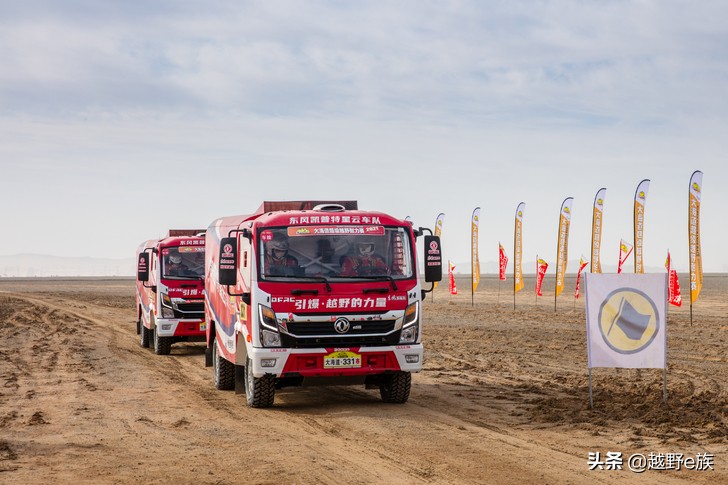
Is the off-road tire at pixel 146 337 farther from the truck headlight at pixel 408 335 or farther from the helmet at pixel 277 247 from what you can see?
the truck headlight at pixel 408 335

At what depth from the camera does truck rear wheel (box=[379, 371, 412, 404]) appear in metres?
13.7

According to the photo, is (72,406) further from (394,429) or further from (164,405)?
(394,429)

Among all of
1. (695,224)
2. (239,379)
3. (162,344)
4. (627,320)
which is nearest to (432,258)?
(627,320)

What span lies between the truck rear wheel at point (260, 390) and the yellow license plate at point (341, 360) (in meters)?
0.94

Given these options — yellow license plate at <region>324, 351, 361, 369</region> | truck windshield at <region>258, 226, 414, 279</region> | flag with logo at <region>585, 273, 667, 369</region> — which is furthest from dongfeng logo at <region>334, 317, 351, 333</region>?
flag with logo at <region>585, 273, 667, 369</region>

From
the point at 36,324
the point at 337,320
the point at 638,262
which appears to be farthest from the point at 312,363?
the point at 36,324

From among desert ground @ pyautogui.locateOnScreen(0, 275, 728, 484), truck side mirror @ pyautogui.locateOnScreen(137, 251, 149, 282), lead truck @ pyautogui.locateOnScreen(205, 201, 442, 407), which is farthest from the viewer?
truck side mirror @ pyautogui.locateOnScreen(137, 251, 149, 282)

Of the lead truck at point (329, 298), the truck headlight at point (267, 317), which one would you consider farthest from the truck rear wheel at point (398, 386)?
the truck headlight at point (267, 317)

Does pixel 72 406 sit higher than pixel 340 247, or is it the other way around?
pixel 340 247

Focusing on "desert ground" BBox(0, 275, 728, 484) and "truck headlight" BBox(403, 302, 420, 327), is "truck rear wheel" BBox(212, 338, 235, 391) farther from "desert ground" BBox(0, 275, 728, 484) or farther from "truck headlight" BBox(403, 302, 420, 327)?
"truck headlight" BBox(403, 302, 420, 327)

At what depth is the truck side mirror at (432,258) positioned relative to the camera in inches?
522

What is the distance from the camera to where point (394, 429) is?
11.5m

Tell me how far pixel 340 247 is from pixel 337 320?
3.46 feet

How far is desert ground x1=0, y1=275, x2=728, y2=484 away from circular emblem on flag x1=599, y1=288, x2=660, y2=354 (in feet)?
2.99
